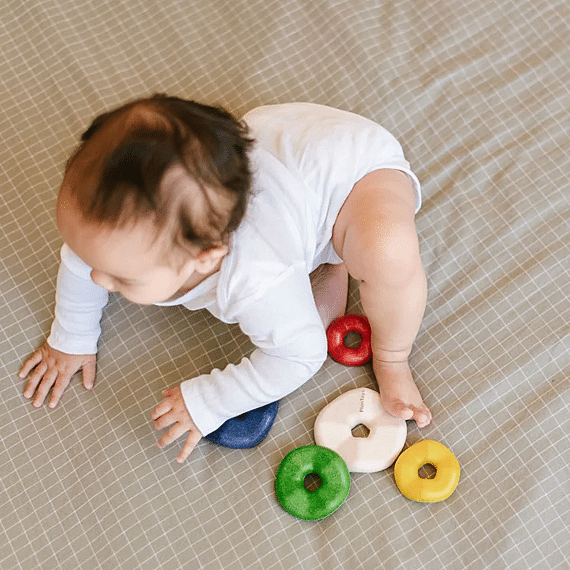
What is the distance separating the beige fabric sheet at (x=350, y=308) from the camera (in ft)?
3.16

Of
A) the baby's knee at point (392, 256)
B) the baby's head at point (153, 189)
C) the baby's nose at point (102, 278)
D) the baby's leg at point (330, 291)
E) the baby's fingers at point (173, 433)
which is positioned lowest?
the baby's fingers at point (173, 433)

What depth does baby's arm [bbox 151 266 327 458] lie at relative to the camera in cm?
91

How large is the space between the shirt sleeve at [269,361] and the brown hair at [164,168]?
0.16 m

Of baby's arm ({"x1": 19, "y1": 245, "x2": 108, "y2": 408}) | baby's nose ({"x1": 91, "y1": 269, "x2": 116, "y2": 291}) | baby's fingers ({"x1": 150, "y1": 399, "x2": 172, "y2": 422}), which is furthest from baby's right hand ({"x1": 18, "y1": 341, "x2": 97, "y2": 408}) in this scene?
baby's nose ({"x1": 91, "y1": 269, "x2": 116, "y2": 291})

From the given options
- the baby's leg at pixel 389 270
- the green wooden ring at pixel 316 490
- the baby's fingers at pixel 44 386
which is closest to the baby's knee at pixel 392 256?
the baby's leg at pixel 389 270

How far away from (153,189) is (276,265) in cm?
23

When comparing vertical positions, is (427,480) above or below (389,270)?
below

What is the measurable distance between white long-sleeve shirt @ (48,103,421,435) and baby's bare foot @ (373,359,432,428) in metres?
0.11

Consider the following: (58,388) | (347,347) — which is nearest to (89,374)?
(58,388)

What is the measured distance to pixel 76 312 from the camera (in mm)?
1034

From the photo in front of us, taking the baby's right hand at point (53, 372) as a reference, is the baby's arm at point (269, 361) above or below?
above

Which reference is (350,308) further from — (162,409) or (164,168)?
(164,168)

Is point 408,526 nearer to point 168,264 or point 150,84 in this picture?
point 168,264

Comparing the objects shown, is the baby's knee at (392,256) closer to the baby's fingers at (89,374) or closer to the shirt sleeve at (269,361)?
the shirt sleeve at (269,361)
